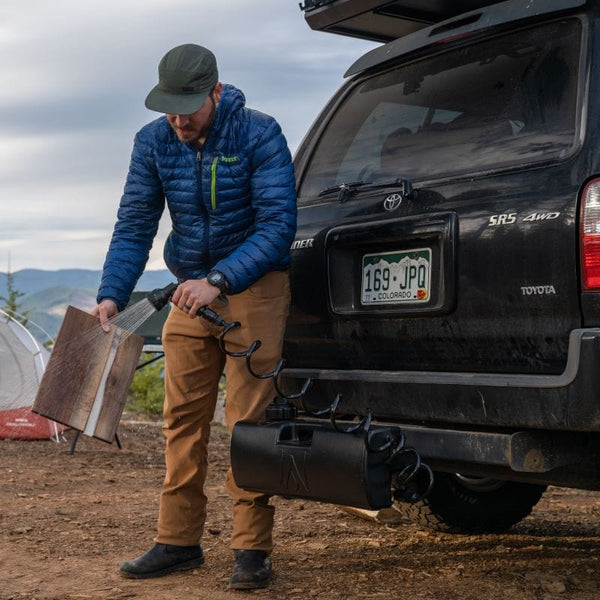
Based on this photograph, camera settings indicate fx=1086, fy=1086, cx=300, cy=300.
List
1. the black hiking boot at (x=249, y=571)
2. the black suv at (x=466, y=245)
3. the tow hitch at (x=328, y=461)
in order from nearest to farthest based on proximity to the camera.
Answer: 1. the black suv at (x=466, y=245)
2. the tow hitch at (x=328, y=461)
3. the black hiking boot at (x=249, y=571)

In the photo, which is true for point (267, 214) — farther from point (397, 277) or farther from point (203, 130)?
point (397, 277)

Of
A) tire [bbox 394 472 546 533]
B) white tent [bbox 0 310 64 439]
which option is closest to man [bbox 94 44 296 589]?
tire [bbox 394 472 546 533]

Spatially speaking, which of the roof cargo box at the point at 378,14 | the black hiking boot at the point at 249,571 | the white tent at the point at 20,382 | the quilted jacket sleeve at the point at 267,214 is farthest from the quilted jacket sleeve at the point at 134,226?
the white tent at the point at 20,382

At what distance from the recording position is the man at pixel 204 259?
13.7 feet

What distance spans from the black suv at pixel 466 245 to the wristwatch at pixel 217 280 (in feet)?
1.24

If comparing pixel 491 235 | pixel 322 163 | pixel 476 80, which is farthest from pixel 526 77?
pixel 322 163

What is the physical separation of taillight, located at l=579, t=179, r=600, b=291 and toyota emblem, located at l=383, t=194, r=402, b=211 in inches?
32.1

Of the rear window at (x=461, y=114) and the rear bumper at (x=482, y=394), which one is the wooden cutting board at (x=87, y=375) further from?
the rear window at (x=461, y=114)

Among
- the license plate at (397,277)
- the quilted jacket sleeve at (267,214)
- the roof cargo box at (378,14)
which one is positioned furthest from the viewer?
the roof cargo box at (378,14)

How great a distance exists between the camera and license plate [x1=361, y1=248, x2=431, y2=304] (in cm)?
386

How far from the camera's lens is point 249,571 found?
14.0 feet

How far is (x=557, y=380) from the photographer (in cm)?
339

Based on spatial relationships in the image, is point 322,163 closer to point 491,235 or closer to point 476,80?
point 476,80

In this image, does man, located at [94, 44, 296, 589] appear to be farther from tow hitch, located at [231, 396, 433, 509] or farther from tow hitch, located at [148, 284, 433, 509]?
tow hitch, located at [231, 396, 433, 509]
